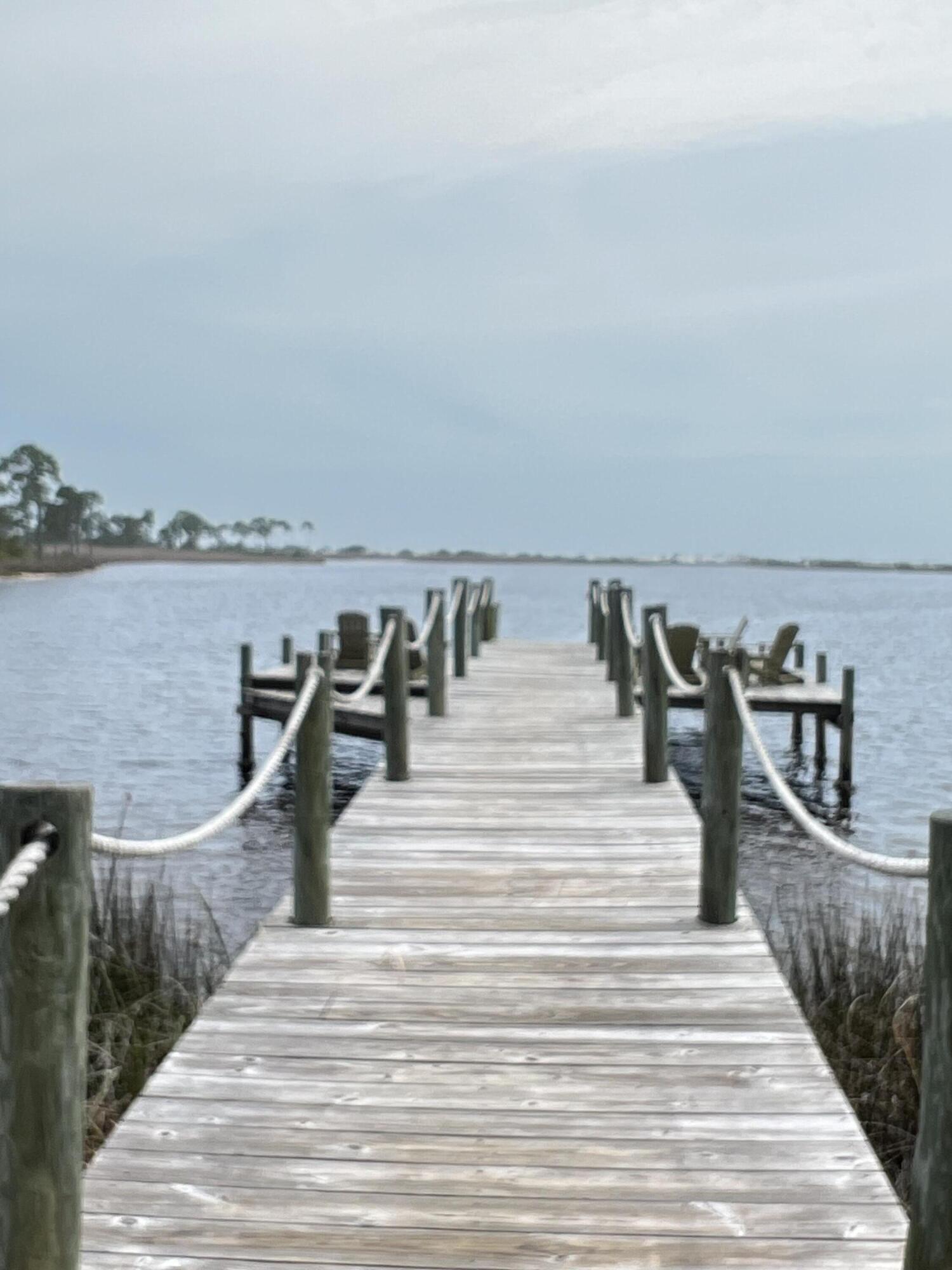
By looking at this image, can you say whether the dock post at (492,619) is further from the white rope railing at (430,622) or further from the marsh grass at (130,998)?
the marsh grass at (130,998)

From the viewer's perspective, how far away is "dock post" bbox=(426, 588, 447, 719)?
38.0ft

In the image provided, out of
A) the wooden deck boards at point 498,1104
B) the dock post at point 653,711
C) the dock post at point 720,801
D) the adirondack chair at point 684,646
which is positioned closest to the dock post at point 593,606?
the adirondack chair at point 684,646

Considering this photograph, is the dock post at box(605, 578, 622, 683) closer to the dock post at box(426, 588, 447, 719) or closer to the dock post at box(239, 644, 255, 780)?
the dock post at box(426, 588, 447, 719)

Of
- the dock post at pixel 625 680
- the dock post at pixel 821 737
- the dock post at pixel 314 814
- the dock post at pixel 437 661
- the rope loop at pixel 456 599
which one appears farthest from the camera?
the dock post at pixel 821 737

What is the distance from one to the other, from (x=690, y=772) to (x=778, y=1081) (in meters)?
15.9

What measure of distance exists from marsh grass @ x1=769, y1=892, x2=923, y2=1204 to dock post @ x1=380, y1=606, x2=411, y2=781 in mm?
2778

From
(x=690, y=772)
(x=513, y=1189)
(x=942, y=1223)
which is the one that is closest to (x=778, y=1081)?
(x=513, y=1189)

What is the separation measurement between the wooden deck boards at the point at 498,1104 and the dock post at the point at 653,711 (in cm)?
217

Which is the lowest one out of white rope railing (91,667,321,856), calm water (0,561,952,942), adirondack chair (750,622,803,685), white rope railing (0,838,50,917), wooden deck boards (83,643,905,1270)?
calm water (0,561,952,942)

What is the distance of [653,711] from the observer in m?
8.51

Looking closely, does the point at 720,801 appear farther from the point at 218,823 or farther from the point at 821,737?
the point at 821,737

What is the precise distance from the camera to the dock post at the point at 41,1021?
8.28ft

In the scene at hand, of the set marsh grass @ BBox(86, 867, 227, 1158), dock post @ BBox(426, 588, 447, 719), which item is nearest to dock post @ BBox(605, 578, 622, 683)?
dock post @ BBox(426, 588, 447, 719)

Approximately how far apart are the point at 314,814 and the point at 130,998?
2477mm
